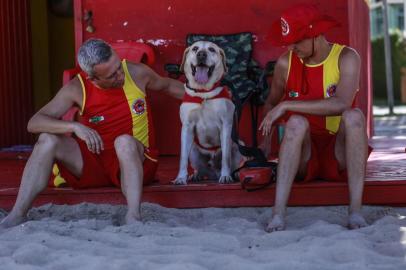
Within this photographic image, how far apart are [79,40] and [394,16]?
88.9 feet

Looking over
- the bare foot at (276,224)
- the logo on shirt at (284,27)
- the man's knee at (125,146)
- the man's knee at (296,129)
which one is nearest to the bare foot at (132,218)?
the man's knee at (125,146)

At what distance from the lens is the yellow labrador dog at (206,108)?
5.41m

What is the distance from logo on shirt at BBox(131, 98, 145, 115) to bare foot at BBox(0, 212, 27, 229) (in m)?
0.97

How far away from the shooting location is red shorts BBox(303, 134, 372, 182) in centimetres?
475

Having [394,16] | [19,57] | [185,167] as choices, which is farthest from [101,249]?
[394,16]

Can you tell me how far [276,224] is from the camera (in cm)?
430

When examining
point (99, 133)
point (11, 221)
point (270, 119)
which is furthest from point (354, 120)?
point (11, 221)

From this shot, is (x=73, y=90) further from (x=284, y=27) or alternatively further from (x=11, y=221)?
(x=284, y=27)

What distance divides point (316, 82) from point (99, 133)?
55.7 inches

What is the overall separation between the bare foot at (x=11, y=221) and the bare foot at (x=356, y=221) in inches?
75.8

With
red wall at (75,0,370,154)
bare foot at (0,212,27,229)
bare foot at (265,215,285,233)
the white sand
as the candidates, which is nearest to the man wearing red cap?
bare foot at (265,215,285,233)

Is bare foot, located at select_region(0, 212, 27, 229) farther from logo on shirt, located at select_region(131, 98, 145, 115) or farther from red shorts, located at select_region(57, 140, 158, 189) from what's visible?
logo on shirt, located at select_region(131, 98, 145, 115)

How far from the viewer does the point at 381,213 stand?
15.5ft

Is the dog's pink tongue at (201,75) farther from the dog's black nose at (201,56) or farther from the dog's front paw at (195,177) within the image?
the dog's front paw at (195,177)
